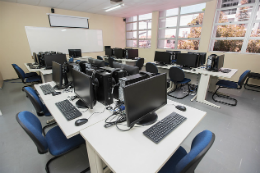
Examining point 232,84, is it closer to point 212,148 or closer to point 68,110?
point 212,148

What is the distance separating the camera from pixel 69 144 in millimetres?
1284

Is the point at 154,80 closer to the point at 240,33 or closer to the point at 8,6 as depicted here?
the point at 240,33

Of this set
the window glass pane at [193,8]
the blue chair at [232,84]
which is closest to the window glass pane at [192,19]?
the window glass pane at [193,8]

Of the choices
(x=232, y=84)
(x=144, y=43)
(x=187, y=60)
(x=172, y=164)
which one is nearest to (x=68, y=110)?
(x=172, y=164)

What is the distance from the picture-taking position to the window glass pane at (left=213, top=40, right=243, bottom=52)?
14.5 feet

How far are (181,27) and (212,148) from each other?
5.35 m

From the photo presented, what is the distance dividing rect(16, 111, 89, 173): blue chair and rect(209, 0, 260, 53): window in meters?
5.72

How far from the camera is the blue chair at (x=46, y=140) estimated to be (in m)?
1.04

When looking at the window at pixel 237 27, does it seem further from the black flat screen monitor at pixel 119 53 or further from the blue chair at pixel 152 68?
the black flat screen monitor at pixel 119 53

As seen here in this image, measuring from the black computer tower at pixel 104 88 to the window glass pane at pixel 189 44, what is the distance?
5318 mm

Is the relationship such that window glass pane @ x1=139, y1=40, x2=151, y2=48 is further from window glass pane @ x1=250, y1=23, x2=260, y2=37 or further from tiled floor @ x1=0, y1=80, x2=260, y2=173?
tiled floor @ x1=0, y1=80, x2=260, y2=173

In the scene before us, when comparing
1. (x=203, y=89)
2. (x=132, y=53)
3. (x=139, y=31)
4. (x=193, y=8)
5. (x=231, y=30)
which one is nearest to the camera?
(x=203, y=89)

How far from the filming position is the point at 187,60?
3521mm

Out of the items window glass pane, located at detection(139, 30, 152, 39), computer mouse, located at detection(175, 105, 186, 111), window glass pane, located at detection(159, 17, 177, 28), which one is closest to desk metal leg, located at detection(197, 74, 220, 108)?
computer mouse, located at detection(175, 105, 186, 111)
